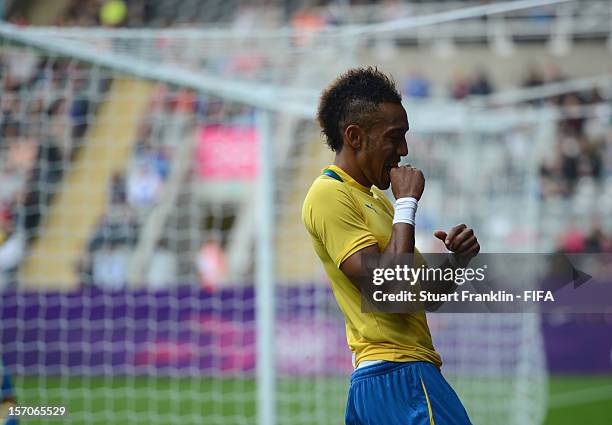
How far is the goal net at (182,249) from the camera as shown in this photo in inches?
377

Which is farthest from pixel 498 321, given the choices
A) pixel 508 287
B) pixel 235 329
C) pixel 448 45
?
pixel 448 45

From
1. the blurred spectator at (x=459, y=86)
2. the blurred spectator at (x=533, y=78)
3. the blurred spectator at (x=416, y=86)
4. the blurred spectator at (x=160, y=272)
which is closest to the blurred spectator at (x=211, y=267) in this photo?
the blurred spectator at (x=160, y=272)

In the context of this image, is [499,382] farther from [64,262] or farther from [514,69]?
[514,69]

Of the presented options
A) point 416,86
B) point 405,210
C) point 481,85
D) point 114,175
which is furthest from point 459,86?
point 405,210

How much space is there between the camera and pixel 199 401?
10.5 m

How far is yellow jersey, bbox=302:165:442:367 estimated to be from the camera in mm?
3854

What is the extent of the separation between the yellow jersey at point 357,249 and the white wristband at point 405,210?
0.13m

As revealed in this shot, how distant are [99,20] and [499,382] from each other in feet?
33.1

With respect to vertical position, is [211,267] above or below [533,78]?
below

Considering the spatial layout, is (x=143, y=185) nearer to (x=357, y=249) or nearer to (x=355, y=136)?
(x=355, y=136)

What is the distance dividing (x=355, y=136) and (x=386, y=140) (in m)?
0.13

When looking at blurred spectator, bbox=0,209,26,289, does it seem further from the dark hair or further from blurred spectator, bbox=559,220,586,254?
blurred spectator, bbox=559,220,586,254

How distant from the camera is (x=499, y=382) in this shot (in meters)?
10.4

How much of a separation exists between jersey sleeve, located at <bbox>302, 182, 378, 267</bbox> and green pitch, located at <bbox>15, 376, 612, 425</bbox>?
4964mm
